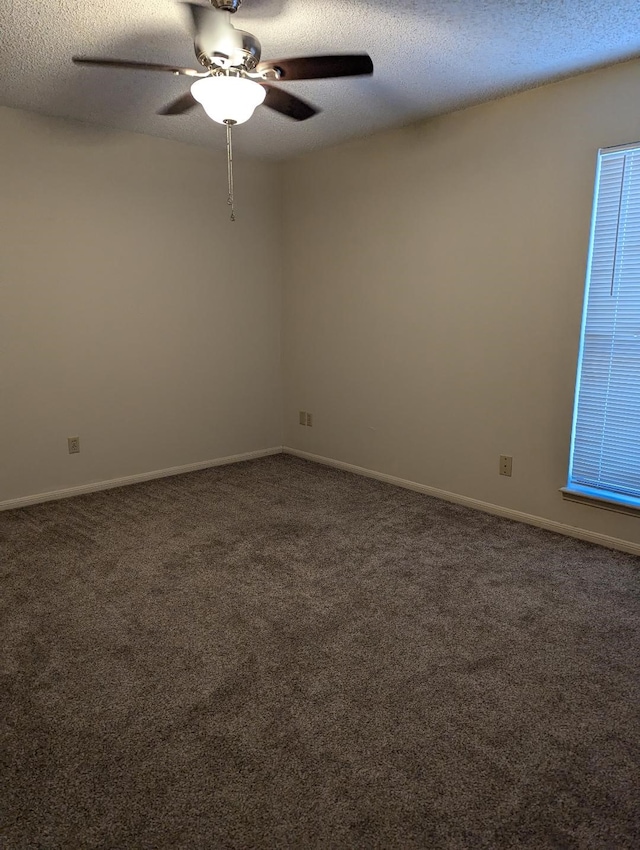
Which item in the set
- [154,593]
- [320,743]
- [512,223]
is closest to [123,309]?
[154,593]

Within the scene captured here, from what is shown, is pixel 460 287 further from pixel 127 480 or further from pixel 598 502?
pixel 127 480

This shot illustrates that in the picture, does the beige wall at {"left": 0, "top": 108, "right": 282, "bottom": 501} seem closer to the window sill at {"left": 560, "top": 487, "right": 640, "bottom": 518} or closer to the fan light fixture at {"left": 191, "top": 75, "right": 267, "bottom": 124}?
the fan light fixture at {"left": 191, "top": 75, "right": 267, "bottom": 124}

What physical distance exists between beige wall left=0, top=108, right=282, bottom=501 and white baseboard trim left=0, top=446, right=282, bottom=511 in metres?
0.04

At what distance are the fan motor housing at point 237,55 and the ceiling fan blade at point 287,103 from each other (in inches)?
7.9

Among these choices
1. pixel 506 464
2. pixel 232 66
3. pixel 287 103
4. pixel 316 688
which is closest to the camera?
→ pixel 316 688

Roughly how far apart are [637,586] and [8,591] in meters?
2.81

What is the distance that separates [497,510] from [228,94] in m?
2.63

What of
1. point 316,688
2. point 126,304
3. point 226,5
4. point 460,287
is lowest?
point 316,688

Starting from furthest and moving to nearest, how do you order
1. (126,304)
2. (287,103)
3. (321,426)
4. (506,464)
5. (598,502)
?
(321,426) < (126,304) < (506,464) < (598,502) < (287,103)

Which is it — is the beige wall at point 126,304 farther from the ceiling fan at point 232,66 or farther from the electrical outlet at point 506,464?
the electrical outlet at point 506,464

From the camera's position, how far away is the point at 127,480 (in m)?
4.03

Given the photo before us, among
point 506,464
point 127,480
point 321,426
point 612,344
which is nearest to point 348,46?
point 612,344

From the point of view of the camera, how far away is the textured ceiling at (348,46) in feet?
7.14

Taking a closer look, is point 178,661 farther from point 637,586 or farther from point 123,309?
point 123,309
